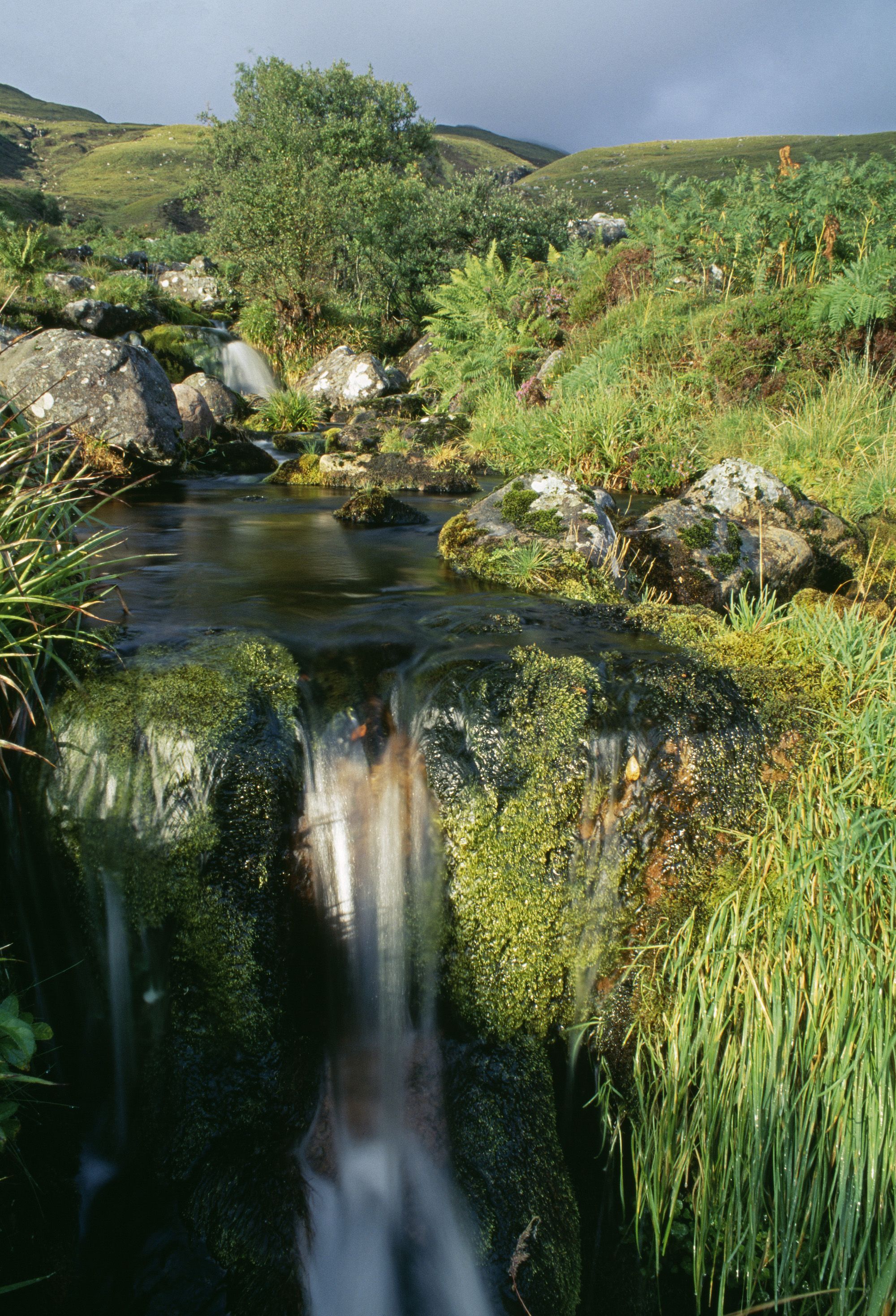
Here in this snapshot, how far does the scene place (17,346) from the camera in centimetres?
969

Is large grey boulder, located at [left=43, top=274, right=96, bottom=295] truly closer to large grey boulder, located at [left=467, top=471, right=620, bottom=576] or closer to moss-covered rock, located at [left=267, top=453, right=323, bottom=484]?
moss-covered rock, located at [left=267, top=453, right=323, bottom=484]

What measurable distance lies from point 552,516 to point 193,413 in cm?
807

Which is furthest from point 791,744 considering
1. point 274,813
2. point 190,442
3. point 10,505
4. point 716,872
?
point 190,442

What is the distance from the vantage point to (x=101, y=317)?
14.3m

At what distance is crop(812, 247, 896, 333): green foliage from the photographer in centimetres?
867

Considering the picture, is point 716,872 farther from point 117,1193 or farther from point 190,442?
point 190,442

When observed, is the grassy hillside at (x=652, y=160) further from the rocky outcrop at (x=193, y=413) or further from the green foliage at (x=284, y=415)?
the rocky outcrop at (x=193, y=413)

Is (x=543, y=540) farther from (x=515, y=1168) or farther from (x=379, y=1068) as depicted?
(x=515, y=1168)

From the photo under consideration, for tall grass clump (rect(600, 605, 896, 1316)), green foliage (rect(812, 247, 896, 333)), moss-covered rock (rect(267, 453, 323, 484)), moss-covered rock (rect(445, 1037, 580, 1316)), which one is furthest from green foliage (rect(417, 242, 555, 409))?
moss-covered rock (rect(445, 1037, 580, 1316))

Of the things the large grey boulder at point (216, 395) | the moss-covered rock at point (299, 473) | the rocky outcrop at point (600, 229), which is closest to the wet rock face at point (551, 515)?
the moss-covered rock at point (299, 473)

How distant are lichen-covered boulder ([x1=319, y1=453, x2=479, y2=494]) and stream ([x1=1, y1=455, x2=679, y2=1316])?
21.0 feet

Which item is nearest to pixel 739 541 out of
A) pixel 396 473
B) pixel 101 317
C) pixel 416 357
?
pixel 396 473

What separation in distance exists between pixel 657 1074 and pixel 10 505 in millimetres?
3228

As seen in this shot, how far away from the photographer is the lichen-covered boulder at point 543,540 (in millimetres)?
5266
